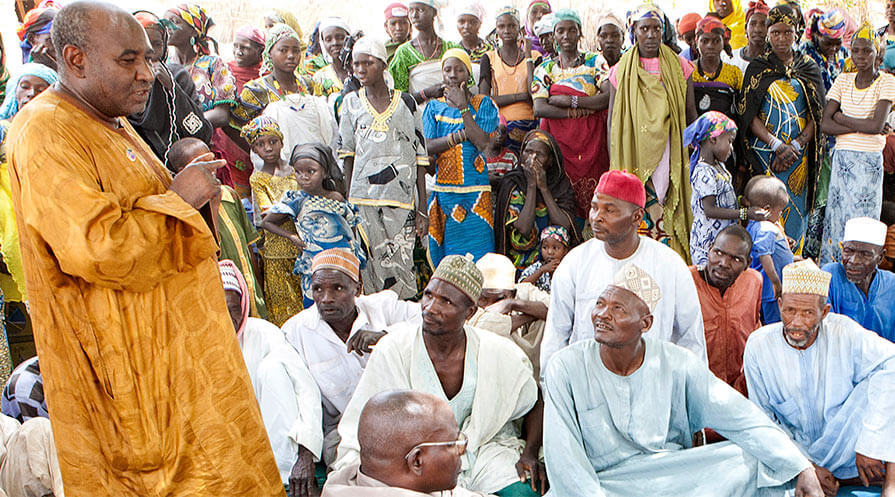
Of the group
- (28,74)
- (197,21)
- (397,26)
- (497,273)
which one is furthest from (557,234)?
(28,74)

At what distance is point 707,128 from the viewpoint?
6.08 metres

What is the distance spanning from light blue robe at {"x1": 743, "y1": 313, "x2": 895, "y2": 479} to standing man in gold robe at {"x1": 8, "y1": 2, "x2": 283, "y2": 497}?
9.45 feet

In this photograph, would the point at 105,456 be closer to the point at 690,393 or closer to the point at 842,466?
the point at 690,393

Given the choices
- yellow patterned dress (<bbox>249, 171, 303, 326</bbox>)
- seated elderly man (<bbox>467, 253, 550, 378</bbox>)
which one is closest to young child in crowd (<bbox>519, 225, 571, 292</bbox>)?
seated elderly man (<bbox>467, 253, 550, 378</bbox>)

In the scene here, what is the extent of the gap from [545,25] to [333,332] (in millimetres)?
3835

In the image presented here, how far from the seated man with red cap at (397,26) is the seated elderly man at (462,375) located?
400 centimetres

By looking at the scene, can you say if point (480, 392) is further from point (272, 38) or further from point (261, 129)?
point (272, 38)

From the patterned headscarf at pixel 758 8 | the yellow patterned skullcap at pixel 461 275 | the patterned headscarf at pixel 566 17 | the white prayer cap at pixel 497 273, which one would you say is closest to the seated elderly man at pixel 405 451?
the yellow patterned skullcap at pixel 461 275

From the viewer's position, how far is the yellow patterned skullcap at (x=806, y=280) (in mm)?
4074

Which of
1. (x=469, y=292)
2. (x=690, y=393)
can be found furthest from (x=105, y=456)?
(x=690, y=393)

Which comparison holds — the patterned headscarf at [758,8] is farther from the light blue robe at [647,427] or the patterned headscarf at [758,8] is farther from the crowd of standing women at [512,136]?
the light blue robe at [647,427]

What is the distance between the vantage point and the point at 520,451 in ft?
13.4

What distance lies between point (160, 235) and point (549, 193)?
4391 mm

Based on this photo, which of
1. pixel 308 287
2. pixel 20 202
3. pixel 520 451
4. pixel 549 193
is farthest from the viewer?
pixel 549 193
